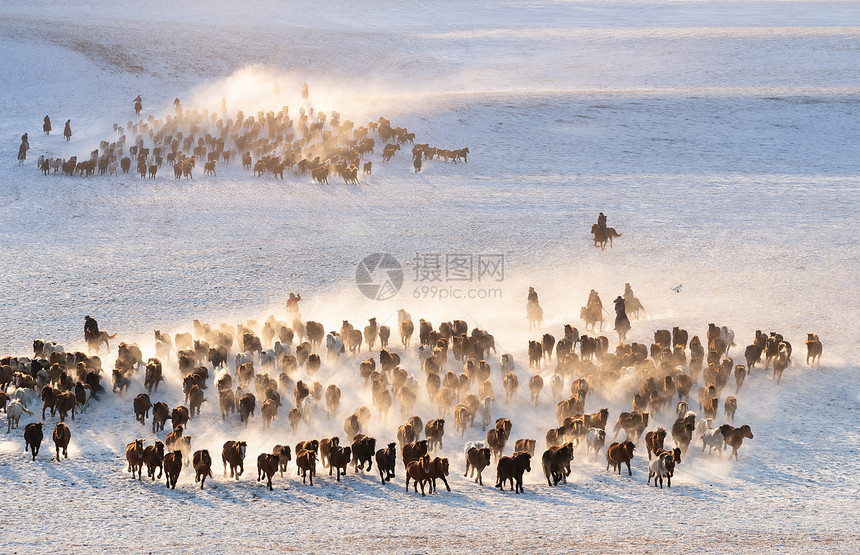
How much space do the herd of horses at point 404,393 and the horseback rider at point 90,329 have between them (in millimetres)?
210

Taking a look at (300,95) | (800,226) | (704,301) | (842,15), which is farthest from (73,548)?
(842,15)

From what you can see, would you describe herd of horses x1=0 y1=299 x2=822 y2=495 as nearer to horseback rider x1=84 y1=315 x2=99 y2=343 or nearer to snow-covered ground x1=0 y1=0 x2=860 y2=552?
horseback rider x1=84 y1=315 x2=99 y2=343

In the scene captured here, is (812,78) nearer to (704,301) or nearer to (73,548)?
(704,301)

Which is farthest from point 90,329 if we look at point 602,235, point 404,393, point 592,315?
point 602,235

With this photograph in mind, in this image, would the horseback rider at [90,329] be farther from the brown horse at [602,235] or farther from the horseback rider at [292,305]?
the brown horse at [602,235]

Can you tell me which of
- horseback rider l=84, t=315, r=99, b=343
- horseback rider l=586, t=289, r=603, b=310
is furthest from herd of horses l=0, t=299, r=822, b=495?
horseback rider l=586, t=289, r=603, b=310

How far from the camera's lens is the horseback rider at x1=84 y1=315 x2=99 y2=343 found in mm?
23188

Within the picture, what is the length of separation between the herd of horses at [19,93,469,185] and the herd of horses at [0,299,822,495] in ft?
63.9

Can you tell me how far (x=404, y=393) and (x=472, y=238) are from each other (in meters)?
15.7

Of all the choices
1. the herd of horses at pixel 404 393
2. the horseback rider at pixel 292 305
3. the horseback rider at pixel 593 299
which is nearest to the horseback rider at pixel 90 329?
the herd of horses at pixel 404 393

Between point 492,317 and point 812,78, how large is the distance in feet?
165

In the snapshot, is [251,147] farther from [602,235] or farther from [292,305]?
[292,305]

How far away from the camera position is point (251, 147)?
150ft

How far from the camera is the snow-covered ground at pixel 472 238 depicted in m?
15.4
